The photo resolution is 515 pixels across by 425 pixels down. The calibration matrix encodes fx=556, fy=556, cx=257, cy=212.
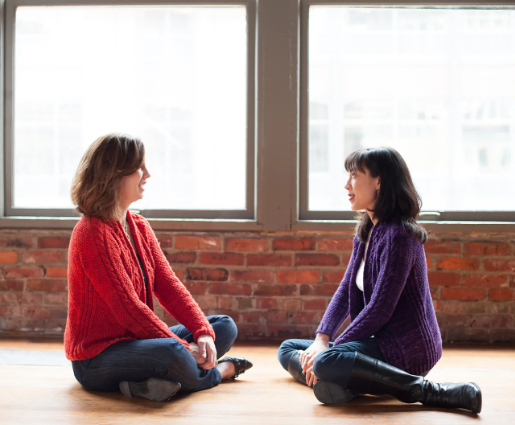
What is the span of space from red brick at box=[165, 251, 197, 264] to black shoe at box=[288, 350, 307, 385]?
0.99 meters

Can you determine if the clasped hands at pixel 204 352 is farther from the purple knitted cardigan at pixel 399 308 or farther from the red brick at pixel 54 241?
the red brick at pixel 54 241

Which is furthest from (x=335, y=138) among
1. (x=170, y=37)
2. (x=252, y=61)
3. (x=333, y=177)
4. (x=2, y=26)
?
(x=2, y=26)

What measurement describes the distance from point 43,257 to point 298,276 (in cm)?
146

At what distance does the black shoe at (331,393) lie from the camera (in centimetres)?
199

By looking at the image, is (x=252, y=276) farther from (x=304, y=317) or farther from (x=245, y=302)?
(x=304, y=317)

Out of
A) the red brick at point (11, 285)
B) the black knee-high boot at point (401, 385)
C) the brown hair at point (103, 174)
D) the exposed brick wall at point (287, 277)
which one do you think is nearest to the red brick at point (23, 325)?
the exposed brick wall at point (287, 277)

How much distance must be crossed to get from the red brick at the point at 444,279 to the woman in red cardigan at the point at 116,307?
4.78ft

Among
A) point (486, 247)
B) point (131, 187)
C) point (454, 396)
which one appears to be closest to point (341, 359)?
point (454, 396)

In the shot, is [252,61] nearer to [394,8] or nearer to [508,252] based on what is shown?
[394,8]

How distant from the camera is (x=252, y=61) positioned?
312 centimetres

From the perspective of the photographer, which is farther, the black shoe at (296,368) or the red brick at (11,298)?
the red brick at (11,298)

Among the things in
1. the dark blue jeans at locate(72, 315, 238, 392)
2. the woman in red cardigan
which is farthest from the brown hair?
the dark blue jeans at locate(72, 315, 238, 392)

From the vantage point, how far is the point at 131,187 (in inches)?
85.5

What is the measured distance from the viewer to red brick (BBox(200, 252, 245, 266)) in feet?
10.3
